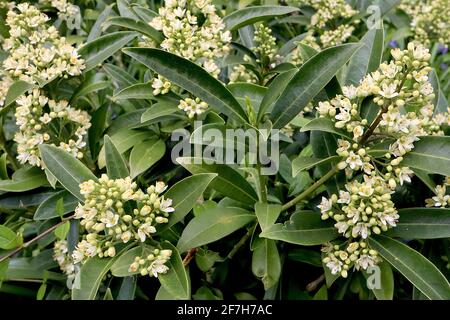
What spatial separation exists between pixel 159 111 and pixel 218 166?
1.17ft

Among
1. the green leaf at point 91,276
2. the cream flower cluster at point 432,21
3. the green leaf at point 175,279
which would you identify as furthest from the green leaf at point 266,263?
the cream flower cluster at point 432,21

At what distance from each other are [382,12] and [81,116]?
2.34 meters

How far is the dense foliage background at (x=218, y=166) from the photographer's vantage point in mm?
1885

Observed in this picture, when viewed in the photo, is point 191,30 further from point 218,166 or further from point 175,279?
point 175,279

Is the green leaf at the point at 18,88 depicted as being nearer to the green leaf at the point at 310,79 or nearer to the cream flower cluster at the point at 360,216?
the green leaf at the point at 310,79

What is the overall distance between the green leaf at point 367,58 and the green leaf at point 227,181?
627mm

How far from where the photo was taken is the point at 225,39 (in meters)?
2.43

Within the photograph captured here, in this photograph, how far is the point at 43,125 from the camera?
2346 mm

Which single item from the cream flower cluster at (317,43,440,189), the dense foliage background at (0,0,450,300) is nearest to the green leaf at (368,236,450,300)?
the dense foliage background at (0,0,450,300)

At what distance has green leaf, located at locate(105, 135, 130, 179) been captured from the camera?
2047 millimetres

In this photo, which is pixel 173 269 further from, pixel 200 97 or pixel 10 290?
pixel 10 290

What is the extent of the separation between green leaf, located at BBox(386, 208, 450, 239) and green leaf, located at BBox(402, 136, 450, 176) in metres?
0.25

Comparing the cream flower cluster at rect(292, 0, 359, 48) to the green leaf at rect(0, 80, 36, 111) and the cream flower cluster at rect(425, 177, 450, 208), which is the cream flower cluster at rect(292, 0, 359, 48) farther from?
the green leaf at rect(0, 80, 36, 111)
